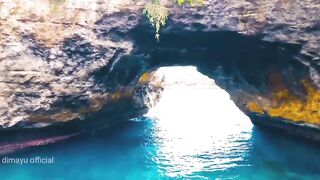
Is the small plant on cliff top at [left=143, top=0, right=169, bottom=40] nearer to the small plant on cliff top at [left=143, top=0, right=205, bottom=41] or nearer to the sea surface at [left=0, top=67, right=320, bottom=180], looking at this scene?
the small plant on cliff top at [left=143, top=0, right=205, bottom=41]

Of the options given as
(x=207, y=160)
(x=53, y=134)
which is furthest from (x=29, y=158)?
(x=207, y=160)

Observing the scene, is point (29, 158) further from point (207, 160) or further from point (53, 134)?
point (207, 160)

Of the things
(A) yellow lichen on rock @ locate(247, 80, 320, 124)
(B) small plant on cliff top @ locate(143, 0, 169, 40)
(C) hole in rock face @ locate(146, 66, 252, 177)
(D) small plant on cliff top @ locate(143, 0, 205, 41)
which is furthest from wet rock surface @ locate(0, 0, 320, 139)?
(C) hole in rock face @ locate(146, 66, 252, 177)

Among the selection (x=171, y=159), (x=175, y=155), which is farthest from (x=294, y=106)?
(x=171, y=159)

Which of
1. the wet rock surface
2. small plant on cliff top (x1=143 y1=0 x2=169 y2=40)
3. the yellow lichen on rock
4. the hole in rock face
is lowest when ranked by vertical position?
the hole in rock face

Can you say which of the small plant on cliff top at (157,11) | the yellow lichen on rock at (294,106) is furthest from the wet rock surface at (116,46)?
the small plant on cliff top at (157,11)

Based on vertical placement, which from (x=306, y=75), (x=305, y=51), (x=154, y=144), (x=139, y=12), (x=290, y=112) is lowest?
(x=154, y=144)
